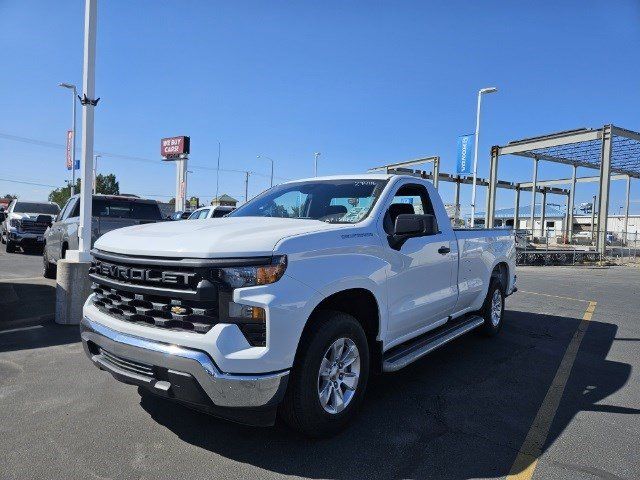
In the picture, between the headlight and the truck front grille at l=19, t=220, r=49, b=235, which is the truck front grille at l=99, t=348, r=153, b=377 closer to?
the headlight

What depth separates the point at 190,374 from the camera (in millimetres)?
2734

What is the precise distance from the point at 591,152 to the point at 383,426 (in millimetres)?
32471

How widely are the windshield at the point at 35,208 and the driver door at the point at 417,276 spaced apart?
1705cm

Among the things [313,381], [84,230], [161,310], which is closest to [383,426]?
[313,381]

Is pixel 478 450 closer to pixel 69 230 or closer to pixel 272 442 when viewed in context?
pixel 272 442

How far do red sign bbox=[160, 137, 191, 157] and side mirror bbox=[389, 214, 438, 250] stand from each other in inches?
1436

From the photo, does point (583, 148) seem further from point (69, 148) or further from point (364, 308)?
point (69, 148)

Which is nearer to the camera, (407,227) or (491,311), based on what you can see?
(407,227)

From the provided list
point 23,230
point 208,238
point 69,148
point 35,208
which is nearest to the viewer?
point 208,238

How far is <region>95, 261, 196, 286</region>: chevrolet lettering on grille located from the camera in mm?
2896

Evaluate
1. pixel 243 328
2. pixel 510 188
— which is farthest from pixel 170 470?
pixel 510 188

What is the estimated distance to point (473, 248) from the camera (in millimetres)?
5562

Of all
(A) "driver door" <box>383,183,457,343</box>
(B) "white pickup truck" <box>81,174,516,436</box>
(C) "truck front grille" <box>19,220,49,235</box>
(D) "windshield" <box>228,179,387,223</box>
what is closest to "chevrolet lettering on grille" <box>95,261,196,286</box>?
(B) "white pickup truck" <box>81,174,516,436</box>

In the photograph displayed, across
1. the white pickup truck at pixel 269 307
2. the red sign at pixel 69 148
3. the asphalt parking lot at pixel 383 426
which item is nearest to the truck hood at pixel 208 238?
the white pickup truck at pixel 269 307
